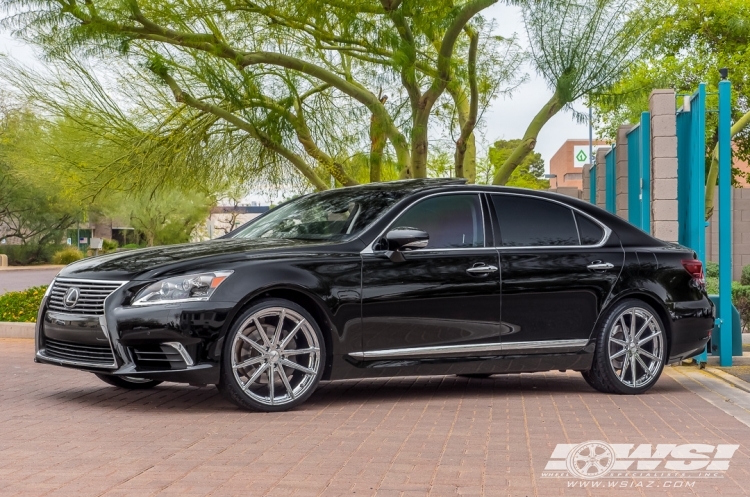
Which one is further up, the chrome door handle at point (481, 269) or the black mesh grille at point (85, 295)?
the chrome door handle at point (481, 269)

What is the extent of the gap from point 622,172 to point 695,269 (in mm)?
5510

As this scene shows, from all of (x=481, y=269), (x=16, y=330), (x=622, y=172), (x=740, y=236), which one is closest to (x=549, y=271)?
(x=481, y=269)

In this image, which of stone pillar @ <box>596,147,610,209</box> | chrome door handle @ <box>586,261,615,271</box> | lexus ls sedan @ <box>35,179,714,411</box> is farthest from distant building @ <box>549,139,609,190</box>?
chrome door handle @ <box>586,261,615,271</box>

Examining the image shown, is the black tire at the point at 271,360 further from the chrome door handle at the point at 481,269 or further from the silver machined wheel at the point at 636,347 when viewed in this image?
the silver machined wheel at the point at 636,347

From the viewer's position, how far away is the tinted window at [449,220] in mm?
8828

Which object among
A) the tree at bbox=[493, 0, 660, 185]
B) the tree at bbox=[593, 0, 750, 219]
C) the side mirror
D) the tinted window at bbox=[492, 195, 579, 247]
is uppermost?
the tree at bbox=[593, 0, 750, 219]

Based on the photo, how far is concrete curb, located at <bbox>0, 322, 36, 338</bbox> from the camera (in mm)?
15242

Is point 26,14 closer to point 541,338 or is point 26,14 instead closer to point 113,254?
point 113,254

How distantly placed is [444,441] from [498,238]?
255 cm

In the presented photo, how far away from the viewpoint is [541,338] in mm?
9078

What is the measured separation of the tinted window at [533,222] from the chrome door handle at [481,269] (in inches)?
11.7

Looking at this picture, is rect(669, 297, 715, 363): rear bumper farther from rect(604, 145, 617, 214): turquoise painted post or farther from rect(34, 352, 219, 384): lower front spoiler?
rect(604, 145, 617, 214): turquoise painted post

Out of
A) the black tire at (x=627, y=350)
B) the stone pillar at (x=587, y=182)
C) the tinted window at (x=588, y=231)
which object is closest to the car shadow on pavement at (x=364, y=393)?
the black tire at (x=627, y=350)

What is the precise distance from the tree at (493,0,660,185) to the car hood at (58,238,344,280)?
733cm
